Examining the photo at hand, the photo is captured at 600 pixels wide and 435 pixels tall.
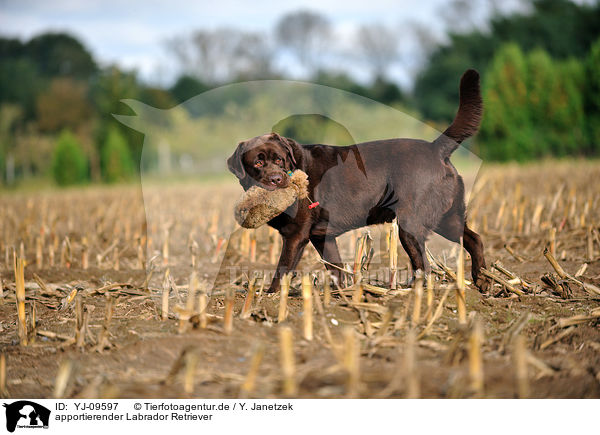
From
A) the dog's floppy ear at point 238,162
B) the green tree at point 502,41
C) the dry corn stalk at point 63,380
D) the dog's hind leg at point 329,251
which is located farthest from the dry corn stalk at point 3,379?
the green tree at point 502,41

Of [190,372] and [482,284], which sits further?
[482,284]

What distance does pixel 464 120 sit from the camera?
4.70m

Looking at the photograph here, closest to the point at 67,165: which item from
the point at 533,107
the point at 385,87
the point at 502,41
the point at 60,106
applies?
the point at 60,106

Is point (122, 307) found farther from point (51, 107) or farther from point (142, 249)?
point (51, 107)

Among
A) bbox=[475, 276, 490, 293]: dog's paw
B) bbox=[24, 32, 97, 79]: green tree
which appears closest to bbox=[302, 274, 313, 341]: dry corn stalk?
bbox=[475, 276, 490, 293]: dog's paw

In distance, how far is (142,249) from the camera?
6602mm

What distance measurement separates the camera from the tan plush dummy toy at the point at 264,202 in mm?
4230

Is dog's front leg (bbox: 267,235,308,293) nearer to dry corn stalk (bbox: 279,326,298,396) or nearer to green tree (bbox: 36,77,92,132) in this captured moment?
dry corn stalk (bbox: 279,326,298,396)

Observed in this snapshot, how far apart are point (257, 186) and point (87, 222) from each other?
21.6 ft

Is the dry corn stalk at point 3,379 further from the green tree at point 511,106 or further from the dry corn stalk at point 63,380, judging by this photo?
the green tree at point 511,106

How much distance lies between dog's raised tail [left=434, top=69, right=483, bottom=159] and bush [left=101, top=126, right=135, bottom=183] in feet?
71.3

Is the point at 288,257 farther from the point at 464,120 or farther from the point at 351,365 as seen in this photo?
the point at 351,365

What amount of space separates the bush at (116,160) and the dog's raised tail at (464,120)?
21720 mm

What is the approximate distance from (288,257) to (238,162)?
869 millimetres
